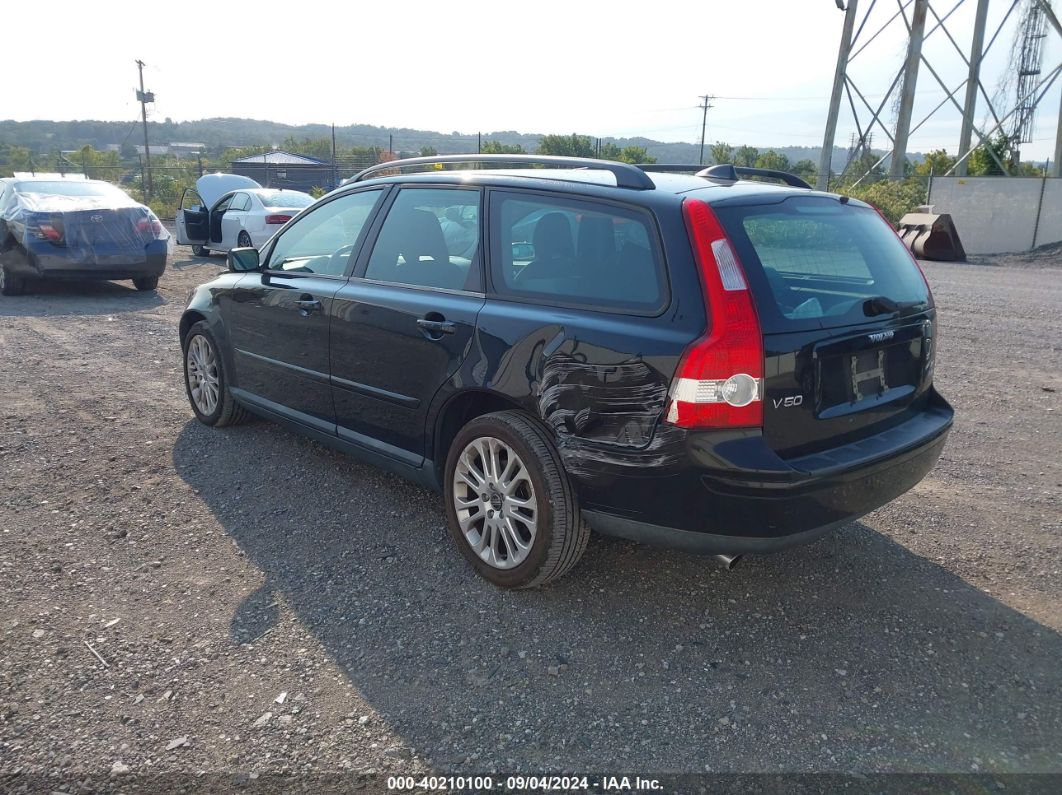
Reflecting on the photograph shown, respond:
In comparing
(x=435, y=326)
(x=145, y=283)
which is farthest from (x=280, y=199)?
(x=435, y=326)

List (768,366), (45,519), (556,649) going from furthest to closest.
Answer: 1. (45,519)
2. (556,649)
3. (768,366)

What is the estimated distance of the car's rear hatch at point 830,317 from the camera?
3076 mm

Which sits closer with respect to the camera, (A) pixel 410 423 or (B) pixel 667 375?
(B) pixel 667 375

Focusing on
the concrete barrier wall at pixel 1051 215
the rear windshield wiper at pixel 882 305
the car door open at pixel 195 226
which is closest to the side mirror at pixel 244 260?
the rear windshield wiper at pixel 882 305

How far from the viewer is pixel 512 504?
11.8 feet

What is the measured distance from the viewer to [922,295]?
3791mm

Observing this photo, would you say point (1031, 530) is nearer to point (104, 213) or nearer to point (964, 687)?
point (964, 687)

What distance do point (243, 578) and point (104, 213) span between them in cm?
922

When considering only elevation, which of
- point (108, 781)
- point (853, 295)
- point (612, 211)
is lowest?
point (108, 781)

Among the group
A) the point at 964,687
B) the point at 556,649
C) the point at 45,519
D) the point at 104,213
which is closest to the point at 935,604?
the point at 964,687

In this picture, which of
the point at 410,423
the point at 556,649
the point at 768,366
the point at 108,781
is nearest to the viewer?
the point at 108,781

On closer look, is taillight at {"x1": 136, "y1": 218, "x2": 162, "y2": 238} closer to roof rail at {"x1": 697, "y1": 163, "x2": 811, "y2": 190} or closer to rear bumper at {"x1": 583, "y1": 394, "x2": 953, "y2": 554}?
roof rail at {"x1": 697, "y1": 163, "x2": 811, "y2": 190}

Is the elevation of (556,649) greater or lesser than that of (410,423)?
lesser

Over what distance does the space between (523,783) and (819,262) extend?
7.47ft
